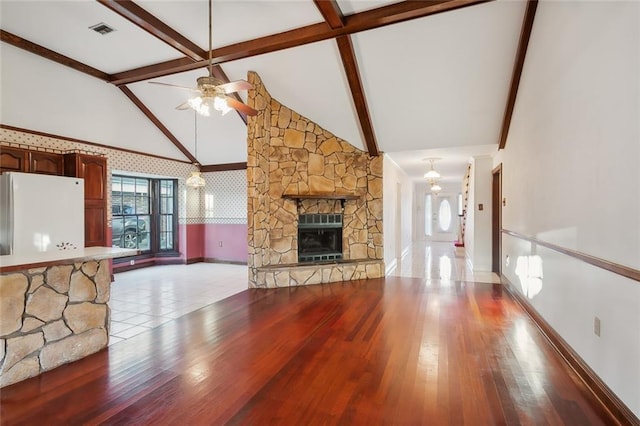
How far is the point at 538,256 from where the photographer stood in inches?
141

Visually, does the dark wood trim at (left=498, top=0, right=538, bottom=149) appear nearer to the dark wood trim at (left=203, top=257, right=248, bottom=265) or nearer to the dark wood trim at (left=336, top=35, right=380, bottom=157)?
the dark wood trim at (left=336, top=35, right=380, bottom=157)

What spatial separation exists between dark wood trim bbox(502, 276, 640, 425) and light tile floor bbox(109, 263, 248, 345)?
403cm

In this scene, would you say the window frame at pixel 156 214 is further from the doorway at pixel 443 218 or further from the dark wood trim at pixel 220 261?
the doorway at pixel 443 218

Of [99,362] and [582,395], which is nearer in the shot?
[582,395]

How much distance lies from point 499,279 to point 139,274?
711cm

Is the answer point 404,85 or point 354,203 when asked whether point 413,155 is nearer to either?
point 354,203

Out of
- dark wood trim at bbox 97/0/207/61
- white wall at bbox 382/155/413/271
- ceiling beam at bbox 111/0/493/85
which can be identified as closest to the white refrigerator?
ceiling beam at bbox 111/0/493/85

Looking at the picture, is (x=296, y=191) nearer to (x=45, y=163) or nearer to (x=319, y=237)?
(x=319, y=237)

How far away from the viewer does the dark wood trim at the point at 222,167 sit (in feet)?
Result: 26.0

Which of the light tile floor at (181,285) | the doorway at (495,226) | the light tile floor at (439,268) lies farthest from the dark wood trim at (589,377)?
the doorway at (495,226)

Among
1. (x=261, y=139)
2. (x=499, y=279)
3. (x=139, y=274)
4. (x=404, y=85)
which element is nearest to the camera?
(x=404, y=85)

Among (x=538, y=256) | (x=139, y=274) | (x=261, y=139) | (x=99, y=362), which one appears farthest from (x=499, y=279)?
(x=139, y=274)

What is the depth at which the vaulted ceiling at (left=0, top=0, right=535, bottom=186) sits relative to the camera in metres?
3.73

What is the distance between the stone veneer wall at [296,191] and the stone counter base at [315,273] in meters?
0.02
